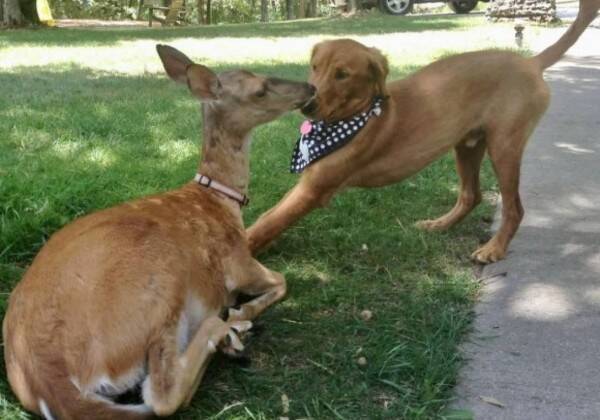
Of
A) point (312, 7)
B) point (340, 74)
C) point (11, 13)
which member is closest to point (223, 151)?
point (340, 74)

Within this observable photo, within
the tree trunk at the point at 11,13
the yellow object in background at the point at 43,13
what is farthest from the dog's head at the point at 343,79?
the yellow object in background at the point at 43,13

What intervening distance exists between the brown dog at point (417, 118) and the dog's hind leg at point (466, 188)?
0.52 feet

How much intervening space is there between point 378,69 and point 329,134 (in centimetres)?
49

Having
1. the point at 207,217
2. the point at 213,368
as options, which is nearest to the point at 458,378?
the point at 213,368

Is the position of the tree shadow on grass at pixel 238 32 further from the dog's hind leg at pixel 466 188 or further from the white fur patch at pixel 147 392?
the white fur patch at pixel 147 392

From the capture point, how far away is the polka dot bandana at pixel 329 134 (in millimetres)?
4238

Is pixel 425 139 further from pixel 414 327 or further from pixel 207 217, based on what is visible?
pixel 207 217

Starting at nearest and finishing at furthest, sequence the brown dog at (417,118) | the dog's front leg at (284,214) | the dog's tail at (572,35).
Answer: the dog's front leg at (284,214), the brown dog at (417,118), the dog's tail at (572,35)

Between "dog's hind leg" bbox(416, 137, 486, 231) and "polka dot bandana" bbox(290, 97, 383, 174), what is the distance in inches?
31.7

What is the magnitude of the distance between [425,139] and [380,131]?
310mm

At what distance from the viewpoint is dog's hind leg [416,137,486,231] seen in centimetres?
474

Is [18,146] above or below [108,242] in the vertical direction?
below

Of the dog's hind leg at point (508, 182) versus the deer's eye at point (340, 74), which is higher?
the deer's eye at point (340, 74)

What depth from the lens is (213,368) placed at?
307 cm
